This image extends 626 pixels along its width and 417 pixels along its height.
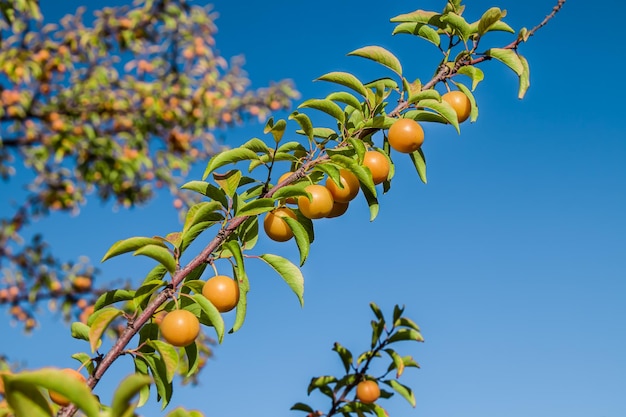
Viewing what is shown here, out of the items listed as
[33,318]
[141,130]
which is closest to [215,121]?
[141,130]

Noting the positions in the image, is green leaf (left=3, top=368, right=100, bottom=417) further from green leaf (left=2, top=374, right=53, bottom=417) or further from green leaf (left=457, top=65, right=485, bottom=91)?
green leaf (left=457, top=65, right=485, bottom=91)

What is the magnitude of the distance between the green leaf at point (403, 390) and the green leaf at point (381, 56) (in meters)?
1.52

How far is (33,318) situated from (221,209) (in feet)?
21.0

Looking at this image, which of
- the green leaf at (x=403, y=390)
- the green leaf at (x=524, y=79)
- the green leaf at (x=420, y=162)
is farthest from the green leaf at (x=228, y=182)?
the green leaf at (x=403, y=390)

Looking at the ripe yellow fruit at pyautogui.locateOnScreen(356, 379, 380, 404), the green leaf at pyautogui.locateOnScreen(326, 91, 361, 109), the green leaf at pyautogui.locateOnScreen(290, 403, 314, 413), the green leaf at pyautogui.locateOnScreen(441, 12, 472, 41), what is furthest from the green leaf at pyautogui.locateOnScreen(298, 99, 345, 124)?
the green leaf at pyautogui.locateOnScreen(290, 403, 314, 413)

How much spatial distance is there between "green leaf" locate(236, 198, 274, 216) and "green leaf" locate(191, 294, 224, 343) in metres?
0.19

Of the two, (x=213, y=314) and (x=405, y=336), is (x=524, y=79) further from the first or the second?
(x=405, y=336)

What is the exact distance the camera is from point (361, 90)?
144cm

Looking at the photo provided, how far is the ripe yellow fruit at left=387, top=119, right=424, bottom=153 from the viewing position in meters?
1.37

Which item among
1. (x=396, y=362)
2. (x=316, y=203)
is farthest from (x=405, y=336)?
Answer: (x=316, y=203)

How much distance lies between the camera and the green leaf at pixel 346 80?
1.43 meters

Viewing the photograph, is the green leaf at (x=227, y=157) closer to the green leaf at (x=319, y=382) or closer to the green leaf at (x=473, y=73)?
the green leaf at (x=473, y=73)

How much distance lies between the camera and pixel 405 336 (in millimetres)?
2645

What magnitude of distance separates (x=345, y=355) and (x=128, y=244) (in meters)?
1.63
